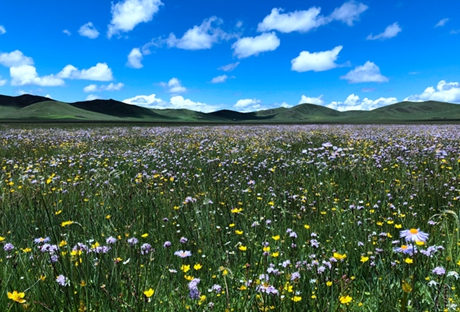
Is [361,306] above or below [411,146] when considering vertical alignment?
below

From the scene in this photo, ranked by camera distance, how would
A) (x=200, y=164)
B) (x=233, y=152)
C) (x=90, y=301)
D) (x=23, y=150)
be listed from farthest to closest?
(x=23, y=150) < (x=233, y=152) < (x=200, y=164) < (x=90, y=301)

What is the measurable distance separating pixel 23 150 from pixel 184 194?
10.4 meters

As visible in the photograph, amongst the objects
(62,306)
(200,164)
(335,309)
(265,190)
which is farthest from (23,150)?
(335,309)

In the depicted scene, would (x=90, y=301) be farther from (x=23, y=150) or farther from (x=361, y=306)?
(x=23, y=150)

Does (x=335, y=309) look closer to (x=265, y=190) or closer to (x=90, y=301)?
(x=90, y=301)

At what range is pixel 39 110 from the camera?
186 meters

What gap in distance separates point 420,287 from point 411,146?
9356mm

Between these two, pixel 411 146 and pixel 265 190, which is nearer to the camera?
pixel 265 190

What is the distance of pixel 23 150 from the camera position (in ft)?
40.9

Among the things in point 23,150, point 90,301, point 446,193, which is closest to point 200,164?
point 446,193

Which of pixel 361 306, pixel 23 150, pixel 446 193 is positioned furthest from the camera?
pixel 23 150

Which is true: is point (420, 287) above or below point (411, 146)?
below

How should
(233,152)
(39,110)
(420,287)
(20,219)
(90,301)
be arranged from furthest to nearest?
1. (39,110)
2. (233,152)
3. (20,219)
4. (420,287)
5. (90,301)

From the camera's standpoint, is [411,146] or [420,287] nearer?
[420,287]
